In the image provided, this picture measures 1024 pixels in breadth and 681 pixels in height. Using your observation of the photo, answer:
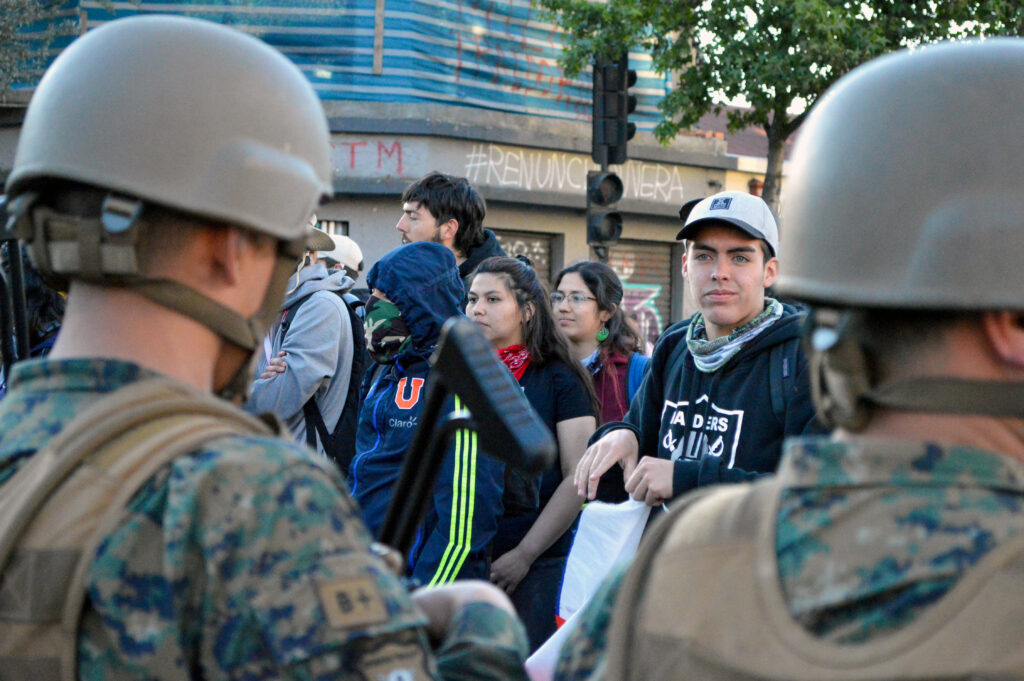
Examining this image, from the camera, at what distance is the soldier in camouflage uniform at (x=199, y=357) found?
58.7 inches

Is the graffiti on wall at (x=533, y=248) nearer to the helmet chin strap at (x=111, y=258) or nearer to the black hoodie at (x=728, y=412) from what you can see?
the black hoodie at (x=728, y=412)

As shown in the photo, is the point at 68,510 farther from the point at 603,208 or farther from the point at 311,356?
the point at 603,208

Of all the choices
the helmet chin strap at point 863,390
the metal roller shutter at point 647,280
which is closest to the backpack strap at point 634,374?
the helmet chin strap at point 863,390

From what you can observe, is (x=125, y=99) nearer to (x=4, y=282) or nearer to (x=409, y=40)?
(x=4, y=282)

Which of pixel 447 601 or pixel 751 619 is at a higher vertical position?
pixel 751 619

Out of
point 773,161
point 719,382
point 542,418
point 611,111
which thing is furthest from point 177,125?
point 773,161

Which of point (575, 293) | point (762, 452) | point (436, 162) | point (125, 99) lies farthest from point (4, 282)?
point (436, 162)

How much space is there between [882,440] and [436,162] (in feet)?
47.0

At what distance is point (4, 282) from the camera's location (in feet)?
11.3

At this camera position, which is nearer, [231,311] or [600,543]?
[231,311]

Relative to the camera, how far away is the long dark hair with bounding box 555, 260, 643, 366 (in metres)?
6.12

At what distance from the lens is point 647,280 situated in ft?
60.0

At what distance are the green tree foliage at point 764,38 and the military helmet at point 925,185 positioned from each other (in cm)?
1250

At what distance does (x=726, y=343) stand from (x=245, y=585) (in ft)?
7.71
